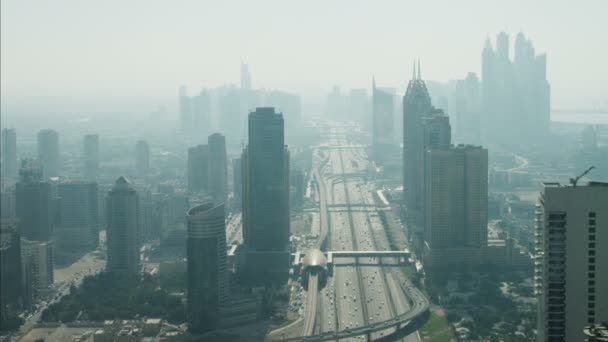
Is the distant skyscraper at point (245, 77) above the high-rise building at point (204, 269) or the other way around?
above

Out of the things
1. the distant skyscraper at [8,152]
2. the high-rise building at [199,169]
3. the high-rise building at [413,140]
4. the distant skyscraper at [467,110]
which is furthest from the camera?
the distant skyscraper at [467,110]

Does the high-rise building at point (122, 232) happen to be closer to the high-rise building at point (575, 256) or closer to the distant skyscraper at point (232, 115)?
the high-rise building at point (575, 256)

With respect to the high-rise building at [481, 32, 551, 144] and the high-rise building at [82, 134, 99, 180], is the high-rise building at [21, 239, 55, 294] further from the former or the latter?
the high-rise building at [481, 32, 551, 144]

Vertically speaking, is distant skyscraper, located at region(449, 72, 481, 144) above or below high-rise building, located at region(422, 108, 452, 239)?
above

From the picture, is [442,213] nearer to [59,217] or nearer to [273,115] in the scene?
[273,115]

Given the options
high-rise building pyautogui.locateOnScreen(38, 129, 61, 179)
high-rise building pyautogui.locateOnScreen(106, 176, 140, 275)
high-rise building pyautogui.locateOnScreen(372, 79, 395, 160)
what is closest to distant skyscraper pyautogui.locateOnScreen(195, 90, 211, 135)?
high-rise building pyautogui.locateOnScreen(38, 129, 61, 179)

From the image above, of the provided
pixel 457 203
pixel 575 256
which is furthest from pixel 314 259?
pixel 575 256

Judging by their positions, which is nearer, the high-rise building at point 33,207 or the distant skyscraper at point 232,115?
the high-rise building at point 33,207

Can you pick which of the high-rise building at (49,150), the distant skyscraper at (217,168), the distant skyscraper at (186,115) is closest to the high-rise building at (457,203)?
the distant skyscraper at (217,168)
